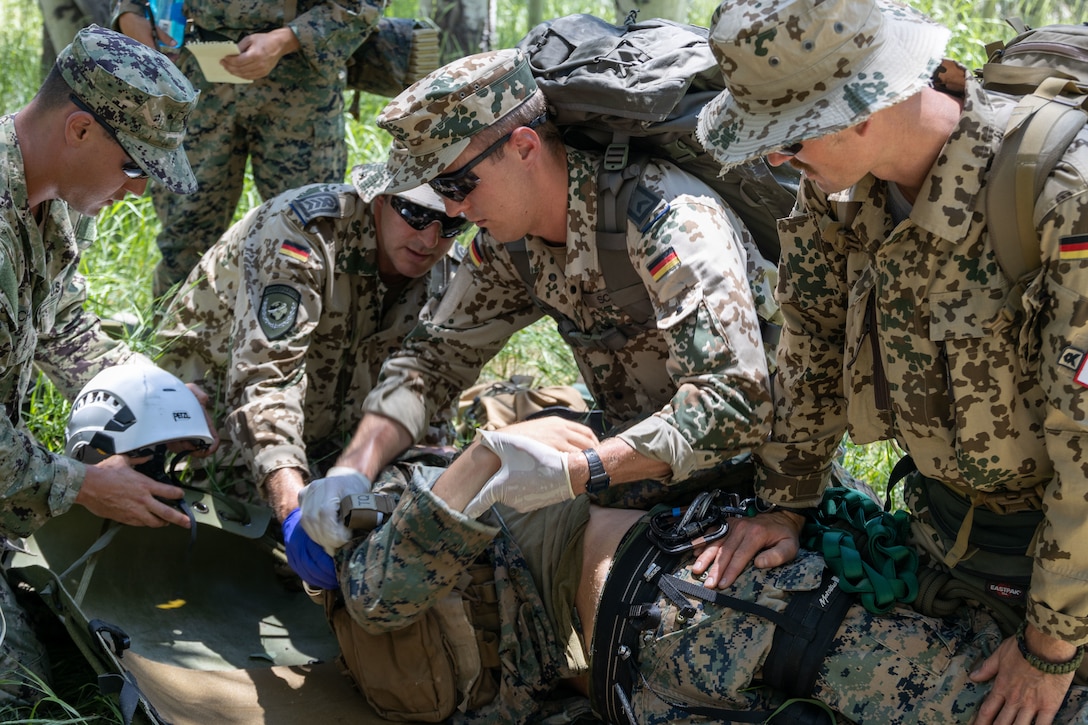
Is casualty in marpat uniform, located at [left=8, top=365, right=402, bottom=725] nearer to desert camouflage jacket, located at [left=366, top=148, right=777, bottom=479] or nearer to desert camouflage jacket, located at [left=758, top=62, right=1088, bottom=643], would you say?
desert camouflage jacket, located at [left=366, top=148, right=777, bottom=479]

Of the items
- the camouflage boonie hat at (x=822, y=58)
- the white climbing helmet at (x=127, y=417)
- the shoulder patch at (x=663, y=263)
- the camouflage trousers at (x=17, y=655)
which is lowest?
the camouflage trousers at (x=17, y=655)

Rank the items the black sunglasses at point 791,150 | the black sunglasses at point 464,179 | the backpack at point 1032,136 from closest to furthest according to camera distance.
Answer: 1. the backpack at point 1032,136
2. the black sunglasses at point 791,150
3. the black sunglasses at point 464,179

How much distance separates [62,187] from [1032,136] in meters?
2.69

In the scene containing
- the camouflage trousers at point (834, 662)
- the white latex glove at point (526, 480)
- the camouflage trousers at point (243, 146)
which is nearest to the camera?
the camouflage trousers at point (834, 662)

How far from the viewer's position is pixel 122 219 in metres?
6.30

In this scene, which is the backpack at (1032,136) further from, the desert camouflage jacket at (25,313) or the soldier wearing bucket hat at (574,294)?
the desert camouflage jacket at (25,313)

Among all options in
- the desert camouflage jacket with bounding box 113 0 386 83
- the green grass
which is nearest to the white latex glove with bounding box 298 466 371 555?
the green grass

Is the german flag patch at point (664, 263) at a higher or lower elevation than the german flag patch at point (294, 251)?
higher

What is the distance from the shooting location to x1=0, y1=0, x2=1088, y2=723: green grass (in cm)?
341

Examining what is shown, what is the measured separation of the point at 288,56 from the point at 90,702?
3.22m

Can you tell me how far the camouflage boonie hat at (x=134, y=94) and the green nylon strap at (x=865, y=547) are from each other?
7.16 ft

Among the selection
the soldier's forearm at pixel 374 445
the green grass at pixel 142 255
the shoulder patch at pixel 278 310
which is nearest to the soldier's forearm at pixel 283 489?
the soldier's forearm at pixel 374 445

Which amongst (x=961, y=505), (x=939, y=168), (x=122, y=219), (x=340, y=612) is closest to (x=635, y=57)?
(x=939, y=168)

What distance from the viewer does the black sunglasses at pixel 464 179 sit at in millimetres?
3416
